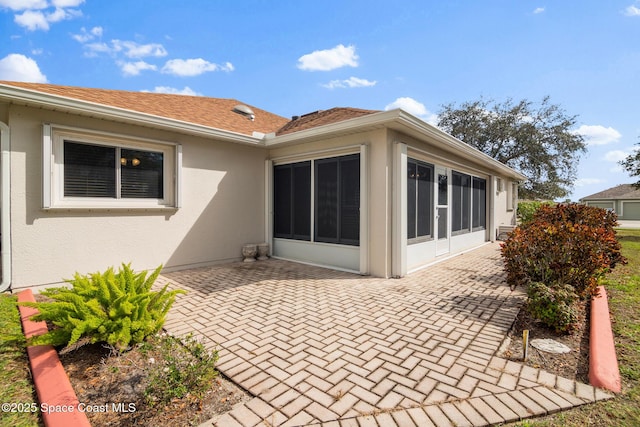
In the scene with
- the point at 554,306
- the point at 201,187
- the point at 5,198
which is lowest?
the point at 554,306

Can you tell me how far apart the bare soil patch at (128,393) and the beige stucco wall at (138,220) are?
2905mm

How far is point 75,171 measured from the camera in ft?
16.4

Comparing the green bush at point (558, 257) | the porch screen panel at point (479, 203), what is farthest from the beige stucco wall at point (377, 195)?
the porch screen panel at point (479, 203)

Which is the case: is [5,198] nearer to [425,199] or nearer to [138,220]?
[138,220]

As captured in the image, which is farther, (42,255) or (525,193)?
(525,193)

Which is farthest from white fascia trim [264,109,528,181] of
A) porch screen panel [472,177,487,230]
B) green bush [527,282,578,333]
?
green bush [527,282,578,333]

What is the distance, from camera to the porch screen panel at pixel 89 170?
4.94 metres

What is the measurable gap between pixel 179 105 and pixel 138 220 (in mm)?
3773

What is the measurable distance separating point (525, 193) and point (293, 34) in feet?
85.0

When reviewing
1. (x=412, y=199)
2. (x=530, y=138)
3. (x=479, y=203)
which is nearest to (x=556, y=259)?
(x=412, y=199)

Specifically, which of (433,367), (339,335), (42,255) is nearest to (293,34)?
(42,255)

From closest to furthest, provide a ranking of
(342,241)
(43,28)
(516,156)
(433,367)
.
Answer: (433,367) → (342,241) → (43,28) → (516,156)

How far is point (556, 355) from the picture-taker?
2744 millimetres

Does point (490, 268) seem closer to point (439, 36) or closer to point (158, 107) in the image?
point (439, 36)
